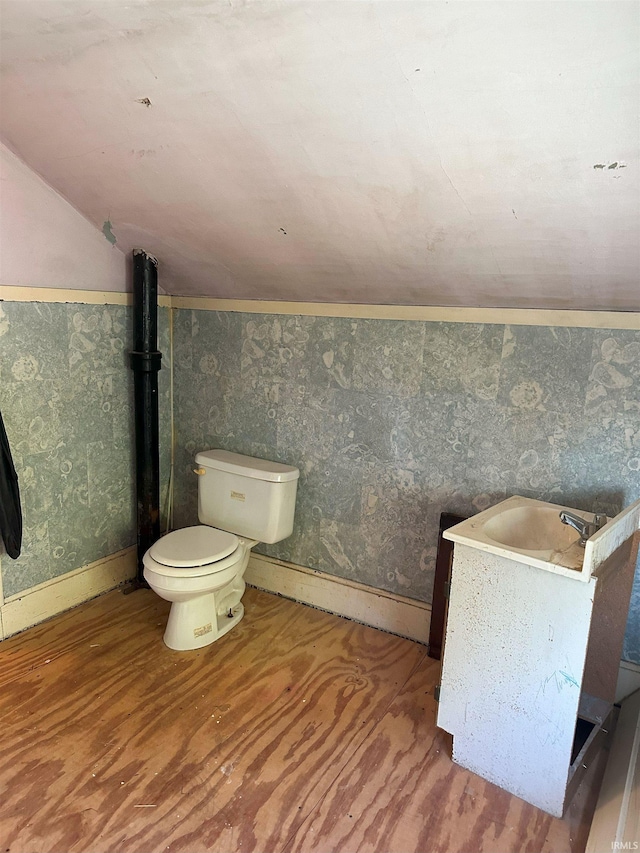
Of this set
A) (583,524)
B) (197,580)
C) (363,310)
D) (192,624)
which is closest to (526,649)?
(583,524)

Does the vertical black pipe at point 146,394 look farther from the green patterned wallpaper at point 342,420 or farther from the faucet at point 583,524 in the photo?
the faucet at point 583,524

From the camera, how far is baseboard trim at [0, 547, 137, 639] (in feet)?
8.39

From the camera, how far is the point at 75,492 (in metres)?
2.77

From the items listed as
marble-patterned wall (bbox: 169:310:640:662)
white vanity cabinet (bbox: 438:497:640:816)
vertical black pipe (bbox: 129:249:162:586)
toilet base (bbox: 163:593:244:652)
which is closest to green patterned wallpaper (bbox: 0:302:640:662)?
marble-patterned wall (bbox: 169:310:640:662)

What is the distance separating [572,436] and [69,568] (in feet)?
7.45

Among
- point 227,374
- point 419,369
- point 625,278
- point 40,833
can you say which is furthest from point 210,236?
point 40,833

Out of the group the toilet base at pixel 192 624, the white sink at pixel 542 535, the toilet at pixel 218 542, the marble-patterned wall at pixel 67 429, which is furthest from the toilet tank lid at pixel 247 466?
the white sink at pixel 542 535

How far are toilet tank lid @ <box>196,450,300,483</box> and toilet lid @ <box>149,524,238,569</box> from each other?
0.95 ft

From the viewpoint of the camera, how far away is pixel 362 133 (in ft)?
5.34

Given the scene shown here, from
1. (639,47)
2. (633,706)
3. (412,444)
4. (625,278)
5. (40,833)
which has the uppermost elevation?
(639,47)

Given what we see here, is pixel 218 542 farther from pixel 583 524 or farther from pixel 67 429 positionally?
pixel 583 524

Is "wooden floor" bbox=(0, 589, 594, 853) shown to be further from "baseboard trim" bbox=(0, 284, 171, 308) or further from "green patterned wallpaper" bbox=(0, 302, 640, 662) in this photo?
"baseboard trim" bbox=(0, 284, 171, 308)

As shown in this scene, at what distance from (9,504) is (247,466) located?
996mm

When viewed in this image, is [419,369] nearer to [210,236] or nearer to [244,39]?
[210,236]
